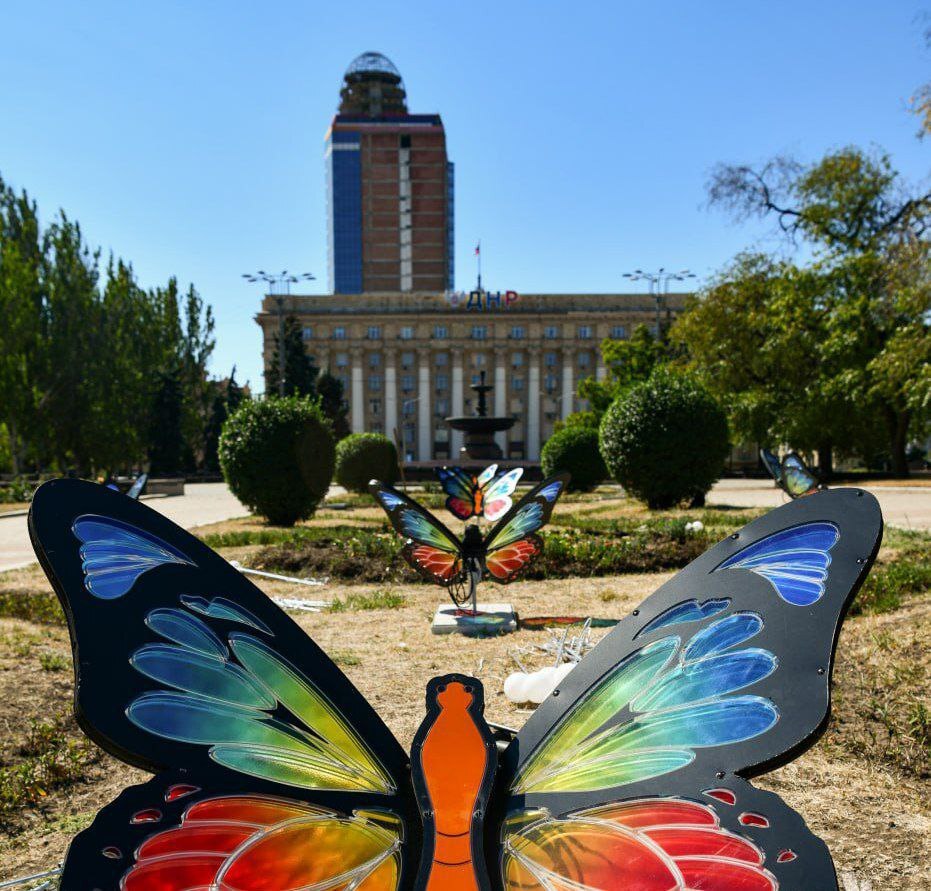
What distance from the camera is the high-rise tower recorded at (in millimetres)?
120062

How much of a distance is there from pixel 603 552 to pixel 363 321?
249 ft

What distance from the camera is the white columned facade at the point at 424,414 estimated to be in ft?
276

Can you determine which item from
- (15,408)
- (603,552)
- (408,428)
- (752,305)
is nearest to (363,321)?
(408,428)

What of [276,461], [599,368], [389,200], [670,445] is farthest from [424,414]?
[276,461]

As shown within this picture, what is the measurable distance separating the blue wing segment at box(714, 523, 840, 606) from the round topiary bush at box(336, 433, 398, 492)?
28.3 meters

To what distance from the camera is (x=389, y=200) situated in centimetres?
12200

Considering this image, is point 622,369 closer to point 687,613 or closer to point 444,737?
point 687,613

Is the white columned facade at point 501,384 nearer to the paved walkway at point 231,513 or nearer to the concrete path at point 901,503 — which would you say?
the paved walkway at point 231,513

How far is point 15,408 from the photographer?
35.6 m

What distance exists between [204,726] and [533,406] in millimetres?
83576

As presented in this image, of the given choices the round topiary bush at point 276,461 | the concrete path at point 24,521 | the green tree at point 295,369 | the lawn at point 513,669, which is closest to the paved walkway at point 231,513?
the concrete path at point 24,521

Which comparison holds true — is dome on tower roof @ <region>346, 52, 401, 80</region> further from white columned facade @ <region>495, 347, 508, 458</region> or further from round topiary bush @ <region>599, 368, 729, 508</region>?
round topiary bush @ <region>599, 368, 729, 508</region>

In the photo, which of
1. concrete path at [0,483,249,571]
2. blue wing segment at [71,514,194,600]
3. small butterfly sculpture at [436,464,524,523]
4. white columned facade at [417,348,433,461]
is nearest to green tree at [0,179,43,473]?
concrete path at [0,483,249,571]

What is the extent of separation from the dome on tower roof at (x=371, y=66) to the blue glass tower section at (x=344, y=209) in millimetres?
15879
